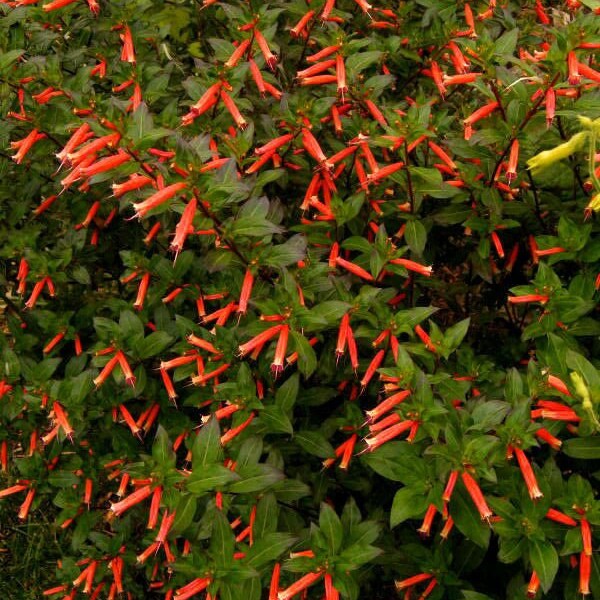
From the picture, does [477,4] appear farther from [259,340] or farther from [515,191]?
[259,340]

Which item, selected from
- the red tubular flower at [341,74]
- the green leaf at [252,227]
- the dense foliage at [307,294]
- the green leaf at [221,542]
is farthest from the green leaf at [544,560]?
the red tubular flower at [341,74]

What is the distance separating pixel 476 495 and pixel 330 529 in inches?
19.6

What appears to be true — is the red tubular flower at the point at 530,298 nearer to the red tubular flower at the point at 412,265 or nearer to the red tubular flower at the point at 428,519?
the red tubular flower at the point at 412,265

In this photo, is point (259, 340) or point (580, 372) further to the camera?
point (259, 340)

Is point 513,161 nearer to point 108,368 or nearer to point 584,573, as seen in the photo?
point 584,573

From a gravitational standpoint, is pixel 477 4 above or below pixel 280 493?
above

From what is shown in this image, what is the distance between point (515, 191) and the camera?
2887mm

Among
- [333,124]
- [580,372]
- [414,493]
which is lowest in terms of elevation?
[414,493]

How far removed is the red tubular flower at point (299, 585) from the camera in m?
2.18

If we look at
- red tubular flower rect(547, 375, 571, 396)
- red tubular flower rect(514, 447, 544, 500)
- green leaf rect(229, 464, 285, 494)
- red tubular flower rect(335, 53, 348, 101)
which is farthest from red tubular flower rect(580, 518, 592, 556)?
red tubular flower rect(335, 53, 348, 101)

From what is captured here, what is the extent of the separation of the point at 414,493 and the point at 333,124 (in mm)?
1599

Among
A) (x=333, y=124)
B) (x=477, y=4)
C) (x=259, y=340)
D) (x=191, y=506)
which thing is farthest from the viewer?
(x=477, y=4)

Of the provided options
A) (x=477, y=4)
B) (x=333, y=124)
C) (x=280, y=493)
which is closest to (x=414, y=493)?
(x=280, y=493)

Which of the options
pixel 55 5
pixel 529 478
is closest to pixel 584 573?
pixel 529 478
